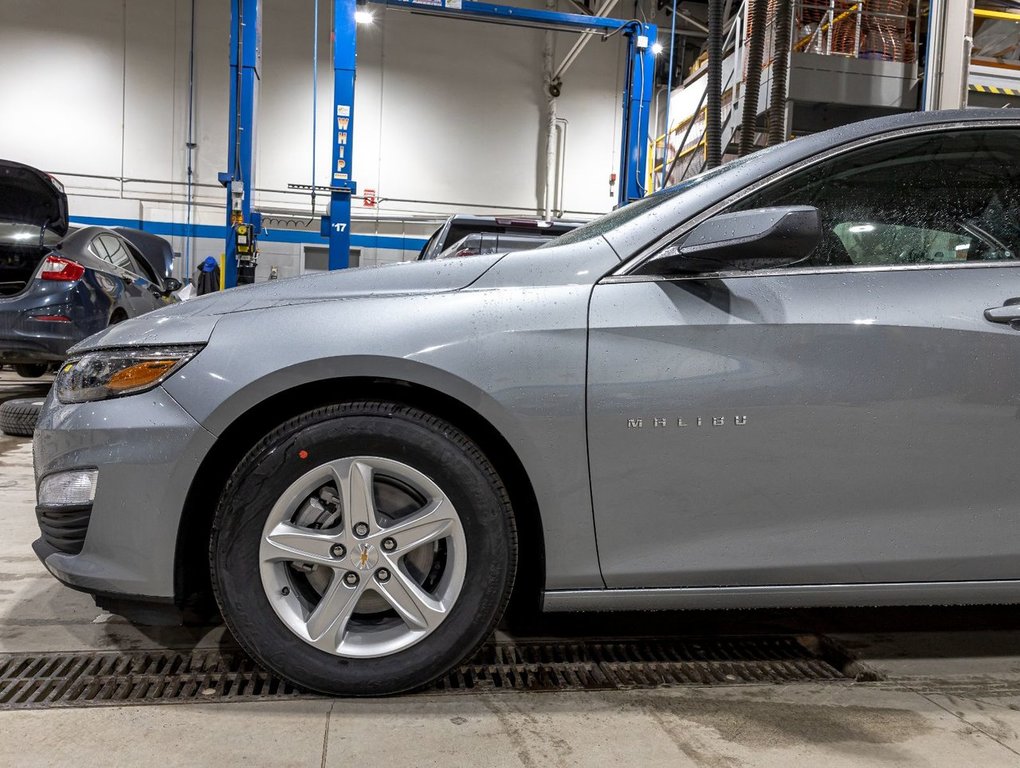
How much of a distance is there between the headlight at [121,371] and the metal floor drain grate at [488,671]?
72 centimetres

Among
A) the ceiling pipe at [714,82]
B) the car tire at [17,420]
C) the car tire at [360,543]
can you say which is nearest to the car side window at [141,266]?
the car tire at [17,420]

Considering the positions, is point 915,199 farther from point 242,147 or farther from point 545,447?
point 242,147

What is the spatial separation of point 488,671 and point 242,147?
22.8ft

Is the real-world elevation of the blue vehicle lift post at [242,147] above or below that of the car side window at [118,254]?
above

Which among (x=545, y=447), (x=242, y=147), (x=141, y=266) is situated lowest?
(x=545, y=447)

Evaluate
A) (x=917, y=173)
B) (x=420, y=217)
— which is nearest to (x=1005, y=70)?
(x=917, y=173)

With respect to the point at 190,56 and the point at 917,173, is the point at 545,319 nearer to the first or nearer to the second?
the point at 917,173

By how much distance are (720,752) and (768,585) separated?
0.39 metres

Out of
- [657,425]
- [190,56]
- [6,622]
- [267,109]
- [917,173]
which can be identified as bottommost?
[6,622]

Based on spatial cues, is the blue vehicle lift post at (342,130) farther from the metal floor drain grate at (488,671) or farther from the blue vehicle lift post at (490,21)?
the metal floor drain grate at (488,671)

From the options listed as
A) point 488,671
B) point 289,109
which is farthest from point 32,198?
point 289,109

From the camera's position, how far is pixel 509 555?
1697mm

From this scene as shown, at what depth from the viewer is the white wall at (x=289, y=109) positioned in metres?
13.9

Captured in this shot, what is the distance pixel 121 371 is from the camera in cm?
169
